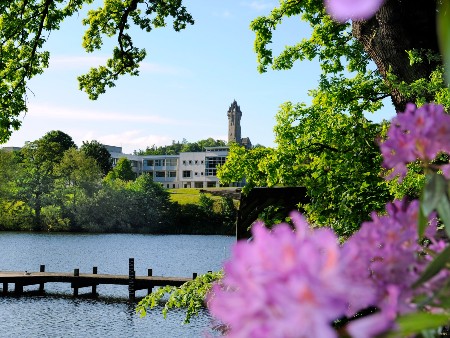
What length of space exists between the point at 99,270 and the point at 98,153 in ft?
150

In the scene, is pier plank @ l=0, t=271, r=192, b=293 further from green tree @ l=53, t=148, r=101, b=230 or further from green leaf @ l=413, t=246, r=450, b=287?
green tree @ l=53, t=148, r=101, b=230

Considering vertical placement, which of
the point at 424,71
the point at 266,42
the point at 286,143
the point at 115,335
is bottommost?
the point at 115,335

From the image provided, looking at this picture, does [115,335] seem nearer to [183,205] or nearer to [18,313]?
[18,313]

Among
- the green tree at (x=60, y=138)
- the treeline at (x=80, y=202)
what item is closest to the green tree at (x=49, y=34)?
the treeline at (x=80, y=202)

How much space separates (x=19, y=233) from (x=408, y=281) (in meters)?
66.8

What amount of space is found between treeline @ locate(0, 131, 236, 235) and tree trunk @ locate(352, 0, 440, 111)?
58.2 m

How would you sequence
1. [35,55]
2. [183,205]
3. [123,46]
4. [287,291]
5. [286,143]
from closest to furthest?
[287,291]
[286,143]
[35,55]
[123,46]
[183,205]

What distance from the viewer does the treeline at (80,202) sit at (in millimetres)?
65688

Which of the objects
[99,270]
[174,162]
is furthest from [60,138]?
[99,270]

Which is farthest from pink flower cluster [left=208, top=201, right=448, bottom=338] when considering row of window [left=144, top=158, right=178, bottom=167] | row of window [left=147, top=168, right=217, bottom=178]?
row of window [left=144, top=158, right=178, bottom=167]

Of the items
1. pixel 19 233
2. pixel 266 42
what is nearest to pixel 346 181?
pixel 266 42

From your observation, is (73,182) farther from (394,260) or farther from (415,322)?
(415,322)

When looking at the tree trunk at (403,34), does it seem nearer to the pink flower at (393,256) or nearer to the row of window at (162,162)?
the pink flower at (393,256)

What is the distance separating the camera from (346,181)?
8.27m
